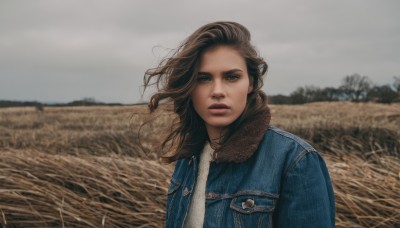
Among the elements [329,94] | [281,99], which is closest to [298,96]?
[281,99]

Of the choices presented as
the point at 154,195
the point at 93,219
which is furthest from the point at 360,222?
the point at 93,219

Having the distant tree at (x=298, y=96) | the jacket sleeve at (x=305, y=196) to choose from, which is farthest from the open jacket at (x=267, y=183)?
the distant tree at (x=298, y=96)

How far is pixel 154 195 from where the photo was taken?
10.4ft

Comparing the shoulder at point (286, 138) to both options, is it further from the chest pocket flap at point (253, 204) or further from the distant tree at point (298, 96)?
the distant tree at point (298, 96)

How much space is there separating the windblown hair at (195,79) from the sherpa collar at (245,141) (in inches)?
1.5

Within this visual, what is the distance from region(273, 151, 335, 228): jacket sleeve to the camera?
1.28 meters

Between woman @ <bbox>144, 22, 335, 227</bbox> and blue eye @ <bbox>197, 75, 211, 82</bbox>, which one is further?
blue eye @ <bbox>197, 75, 211, 82</bbox>

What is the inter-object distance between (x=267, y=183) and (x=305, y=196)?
0.45 feet

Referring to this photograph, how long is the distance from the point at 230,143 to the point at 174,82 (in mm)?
434

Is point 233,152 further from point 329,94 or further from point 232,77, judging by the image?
point 329,94

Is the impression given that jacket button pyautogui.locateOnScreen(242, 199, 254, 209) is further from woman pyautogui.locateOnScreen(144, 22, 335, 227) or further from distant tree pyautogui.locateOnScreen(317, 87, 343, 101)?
distant tree pyautogui.locateOnScreen(317, 87, 343, 101)

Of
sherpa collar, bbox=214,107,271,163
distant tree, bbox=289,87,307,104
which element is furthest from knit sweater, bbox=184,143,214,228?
distant tree, bbox=289,87,307,104

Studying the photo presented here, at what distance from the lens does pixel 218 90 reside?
1.49 meters

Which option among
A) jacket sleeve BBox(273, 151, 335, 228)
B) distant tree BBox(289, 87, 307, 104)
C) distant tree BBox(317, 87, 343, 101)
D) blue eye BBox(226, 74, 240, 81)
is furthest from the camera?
distant tree BBox(317, 87, 343, 101)
